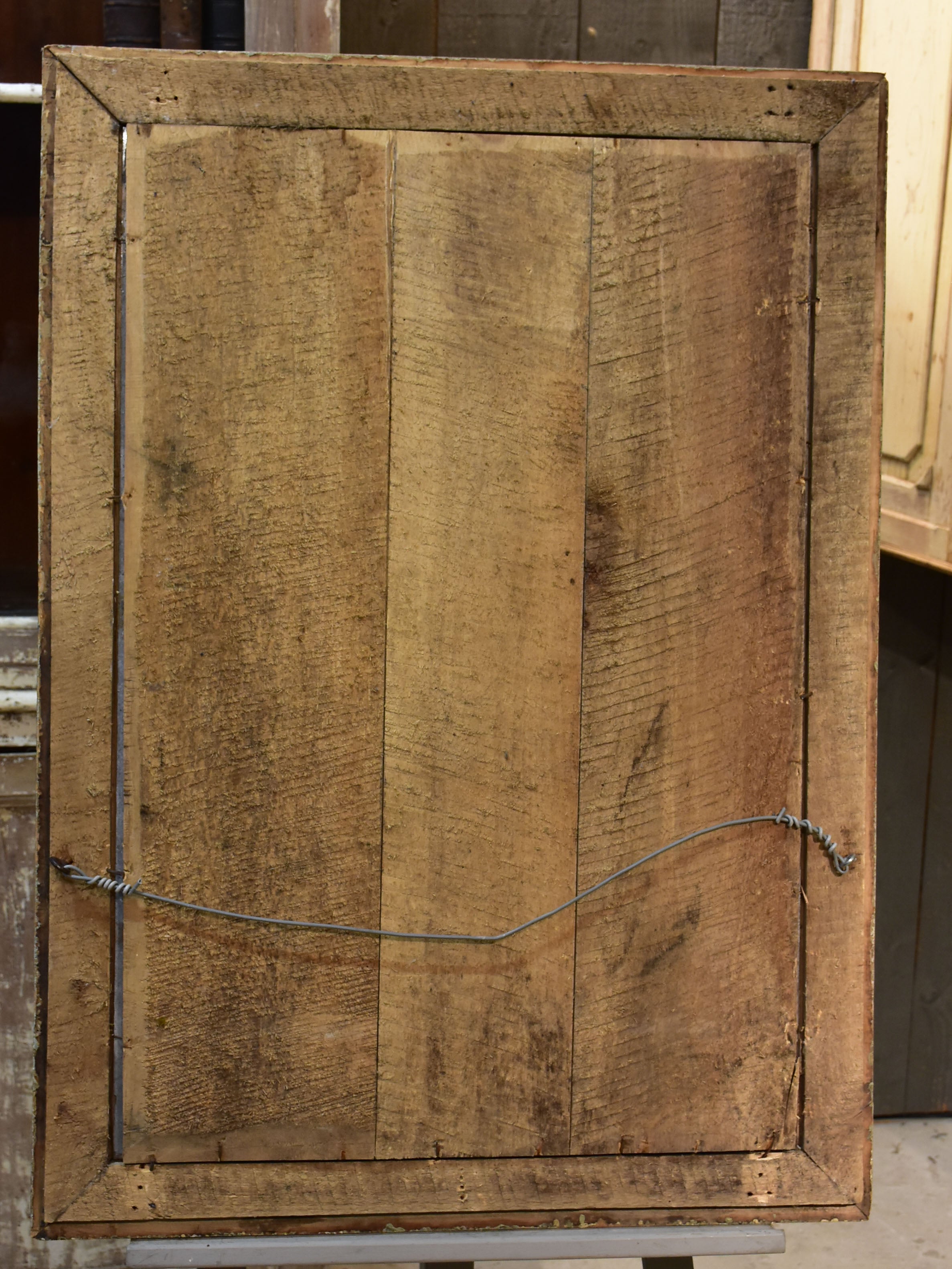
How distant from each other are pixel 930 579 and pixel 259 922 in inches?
49.6

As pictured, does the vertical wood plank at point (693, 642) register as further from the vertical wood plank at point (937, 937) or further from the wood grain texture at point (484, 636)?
the vertical wood plank at point (937, 937)

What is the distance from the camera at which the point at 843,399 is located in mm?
1004

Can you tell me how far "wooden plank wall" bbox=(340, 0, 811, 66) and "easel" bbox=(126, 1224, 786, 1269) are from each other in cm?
150

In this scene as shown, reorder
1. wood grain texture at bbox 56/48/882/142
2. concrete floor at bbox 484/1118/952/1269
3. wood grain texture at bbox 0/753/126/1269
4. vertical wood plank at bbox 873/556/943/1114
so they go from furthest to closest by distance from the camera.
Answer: vertical wood plank at bbox 873/556/943/1114, concrete floor at bbox 484/1118/952/1269, wood grain texture at bbox 0/753/126/1269, wood grain texture at bbox 56/48/882/142

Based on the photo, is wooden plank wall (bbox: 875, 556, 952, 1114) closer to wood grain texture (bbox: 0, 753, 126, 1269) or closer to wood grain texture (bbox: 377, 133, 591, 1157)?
wood grain texture (bbox: 377, 133, 591, 1157)

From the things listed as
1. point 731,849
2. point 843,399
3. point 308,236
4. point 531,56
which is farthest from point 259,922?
point 531,56

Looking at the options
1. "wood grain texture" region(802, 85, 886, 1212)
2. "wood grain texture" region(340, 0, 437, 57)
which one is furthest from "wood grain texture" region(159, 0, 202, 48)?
"wood grain texture" region(802, 85, 886, 1212)

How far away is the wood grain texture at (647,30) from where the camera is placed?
4.64 feet

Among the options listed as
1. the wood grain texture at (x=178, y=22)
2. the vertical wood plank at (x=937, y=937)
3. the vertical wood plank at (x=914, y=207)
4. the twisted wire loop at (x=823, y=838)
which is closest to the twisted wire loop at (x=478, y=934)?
the twisted wire loop at (x=823, y=838)

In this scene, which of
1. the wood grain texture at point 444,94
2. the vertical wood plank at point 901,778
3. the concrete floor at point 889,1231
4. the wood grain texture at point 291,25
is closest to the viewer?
the wood grain texture at point 444,94

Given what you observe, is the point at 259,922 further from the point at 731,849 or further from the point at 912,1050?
the point at 912,1050

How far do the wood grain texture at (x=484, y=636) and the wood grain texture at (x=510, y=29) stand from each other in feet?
1.83

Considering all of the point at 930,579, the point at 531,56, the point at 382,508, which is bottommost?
the point at 930,579

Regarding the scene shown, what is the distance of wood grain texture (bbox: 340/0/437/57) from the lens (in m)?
1.37
